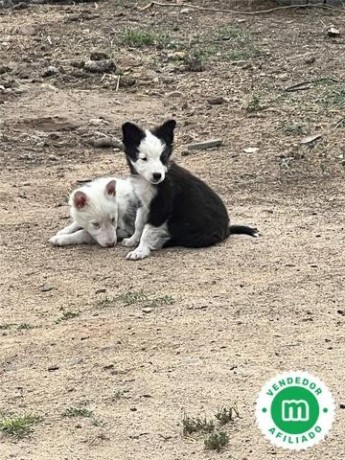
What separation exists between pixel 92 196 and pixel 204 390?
337cm

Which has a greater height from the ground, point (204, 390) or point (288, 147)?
point (204, 390)

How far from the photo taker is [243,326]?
21.5 feet

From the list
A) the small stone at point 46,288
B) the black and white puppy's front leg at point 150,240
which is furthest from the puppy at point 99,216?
the small stone at point 46,288

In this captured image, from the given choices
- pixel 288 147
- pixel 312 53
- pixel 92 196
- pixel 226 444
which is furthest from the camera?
pixel 312 53

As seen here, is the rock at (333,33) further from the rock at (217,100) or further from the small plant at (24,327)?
the small plant at (24,327)

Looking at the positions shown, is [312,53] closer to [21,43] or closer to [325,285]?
[21,43]

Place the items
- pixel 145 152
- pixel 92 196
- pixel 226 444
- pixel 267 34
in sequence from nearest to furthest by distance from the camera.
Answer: pixel 226 444 < pixel 145 152 < pixel 92 196 < pixel 267 34

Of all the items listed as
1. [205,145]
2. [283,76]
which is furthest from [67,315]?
[283,76]

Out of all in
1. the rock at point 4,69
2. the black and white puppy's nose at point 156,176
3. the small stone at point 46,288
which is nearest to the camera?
the small stone at point 46,288

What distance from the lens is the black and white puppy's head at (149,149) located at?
26.8 ft

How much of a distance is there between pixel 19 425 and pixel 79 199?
353 centimetres

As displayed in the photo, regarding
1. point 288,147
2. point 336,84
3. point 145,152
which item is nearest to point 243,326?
point 145,152

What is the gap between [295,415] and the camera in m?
4.83

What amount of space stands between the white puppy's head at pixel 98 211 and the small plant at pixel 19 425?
3212mm
